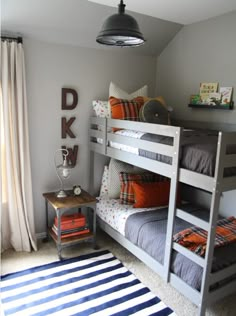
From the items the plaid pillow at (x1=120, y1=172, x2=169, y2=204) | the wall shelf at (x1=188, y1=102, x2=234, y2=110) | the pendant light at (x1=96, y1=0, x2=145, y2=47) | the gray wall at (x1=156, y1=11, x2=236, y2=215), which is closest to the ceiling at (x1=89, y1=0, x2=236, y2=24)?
the gray wall at (x1=156, y1=11, x2=236, y2=215)

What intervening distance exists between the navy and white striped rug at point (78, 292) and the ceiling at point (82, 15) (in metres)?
2.22

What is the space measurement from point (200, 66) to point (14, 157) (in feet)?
7.12

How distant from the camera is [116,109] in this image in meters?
2.93

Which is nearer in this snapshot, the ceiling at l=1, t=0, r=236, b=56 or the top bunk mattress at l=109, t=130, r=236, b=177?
the top bunk mattress at l=109, t=130, r=236, b=177

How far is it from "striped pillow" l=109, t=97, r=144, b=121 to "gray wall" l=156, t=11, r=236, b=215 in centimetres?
70

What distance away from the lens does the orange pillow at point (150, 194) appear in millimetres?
2855

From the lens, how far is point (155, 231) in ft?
7.84

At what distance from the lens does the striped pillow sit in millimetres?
2914

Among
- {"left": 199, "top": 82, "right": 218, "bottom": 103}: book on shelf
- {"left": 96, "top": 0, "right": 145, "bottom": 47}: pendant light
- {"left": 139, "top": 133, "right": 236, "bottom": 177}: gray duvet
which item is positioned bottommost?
{"left": 139, "top": 133, "right": 236, "bottom": 177}: gray duvet

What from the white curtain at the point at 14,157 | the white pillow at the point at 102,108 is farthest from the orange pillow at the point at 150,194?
the white curtain at the point at 14,157

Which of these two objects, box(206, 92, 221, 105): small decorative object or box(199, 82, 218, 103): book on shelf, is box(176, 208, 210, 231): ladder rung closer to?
box(206, 92, 221, 105): small decorative object

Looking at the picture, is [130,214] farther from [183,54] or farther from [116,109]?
[183,54]

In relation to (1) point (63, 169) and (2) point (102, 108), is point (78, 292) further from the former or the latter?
(2) point (102, 108)

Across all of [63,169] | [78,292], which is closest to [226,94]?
[63,169]
